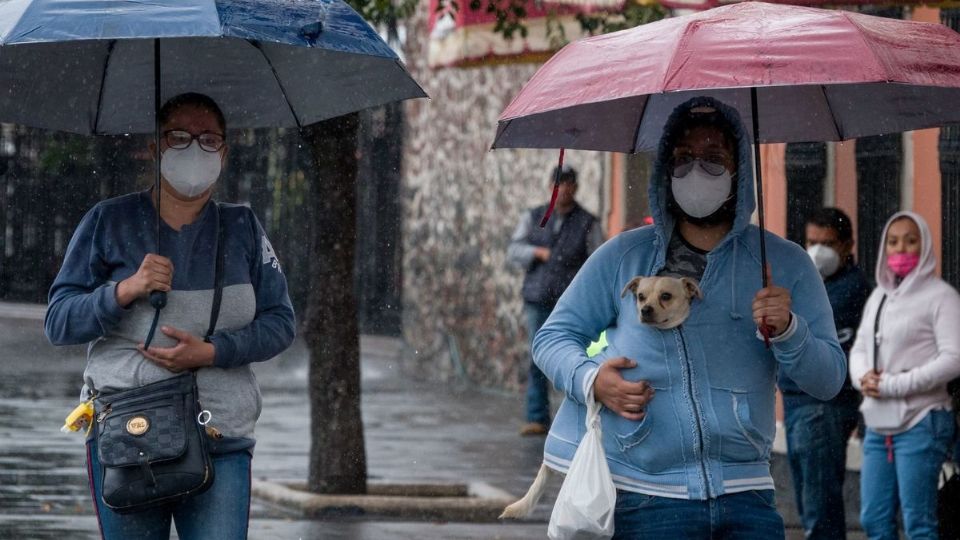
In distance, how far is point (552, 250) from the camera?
13.7 m

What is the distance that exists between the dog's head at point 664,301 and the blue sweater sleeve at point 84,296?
1.35 m

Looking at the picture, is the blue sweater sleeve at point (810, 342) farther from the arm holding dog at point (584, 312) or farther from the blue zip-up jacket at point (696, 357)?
the arm holding dog at point (584, 312)

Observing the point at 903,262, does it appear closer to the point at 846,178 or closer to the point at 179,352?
the point at 846,178

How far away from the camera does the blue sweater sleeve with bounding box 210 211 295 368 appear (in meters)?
4.98

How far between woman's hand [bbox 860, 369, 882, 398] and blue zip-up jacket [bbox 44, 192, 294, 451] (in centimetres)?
382

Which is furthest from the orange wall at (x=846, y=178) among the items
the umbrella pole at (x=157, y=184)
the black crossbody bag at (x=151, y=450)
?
the black crossbody bag at (x=151, y=450)

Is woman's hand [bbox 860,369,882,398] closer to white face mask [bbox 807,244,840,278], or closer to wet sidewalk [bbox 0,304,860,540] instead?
white face mask [bbox 807,244,840,278]

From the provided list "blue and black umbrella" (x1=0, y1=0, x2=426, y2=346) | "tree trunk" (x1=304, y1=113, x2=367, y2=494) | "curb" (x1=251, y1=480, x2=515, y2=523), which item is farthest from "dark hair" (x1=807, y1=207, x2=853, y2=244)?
"blue and black umbrella" (x1=0, y1=0, x2=426, y2=346)

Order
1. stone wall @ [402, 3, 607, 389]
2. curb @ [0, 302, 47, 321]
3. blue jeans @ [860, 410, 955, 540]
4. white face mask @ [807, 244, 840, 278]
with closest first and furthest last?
blue jeans @ [860, 410, 955, 540] < white face mask @ [807, 244, 840, 278] < stone wall @ [402, 3, 607, 389] < curb @ [0, 302, 47, 321]

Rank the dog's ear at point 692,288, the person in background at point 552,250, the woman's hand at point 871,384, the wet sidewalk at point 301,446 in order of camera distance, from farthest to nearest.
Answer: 1. the person in background at point 552,250
2. the wet sidewalk at point 301,446
3. the woman's hand at point 871,384
4. the dog's ear at point 692,288

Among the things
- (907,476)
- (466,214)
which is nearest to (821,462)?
(907,476)

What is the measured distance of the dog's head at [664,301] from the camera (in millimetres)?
4520

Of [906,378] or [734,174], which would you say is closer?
[734,174]

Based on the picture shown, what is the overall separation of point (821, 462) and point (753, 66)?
13.8ft
